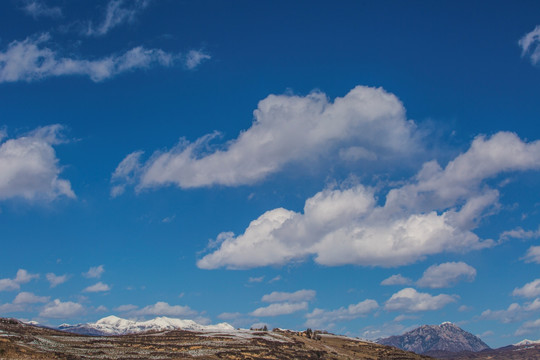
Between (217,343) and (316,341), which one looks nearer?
(217,343)

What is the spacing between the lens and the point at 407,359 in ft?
440

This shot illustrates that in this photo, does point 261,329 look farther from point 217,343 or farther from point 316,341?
point 217,343

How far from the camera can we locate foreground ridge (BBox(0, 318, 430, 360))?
254 ft

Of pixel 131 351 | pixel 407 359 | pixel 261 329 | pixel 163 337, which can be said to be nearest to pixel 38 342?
pixel 131 351

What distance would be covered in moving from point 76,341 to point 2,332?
14.8 m

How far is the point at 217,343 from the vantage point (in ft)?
359

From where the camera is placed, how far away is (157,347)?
97438mm

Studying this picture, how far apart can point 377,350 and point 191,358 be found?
278 feet

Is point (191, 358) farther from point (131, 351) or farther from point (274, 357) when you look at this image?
point (274, 357)

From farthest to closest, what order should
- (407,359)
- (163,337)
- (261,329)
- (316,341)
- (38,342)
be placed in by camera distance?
1. (261,329)
2. (316,341)
3. (407,359)
4. (163,337)
5. (38,342)

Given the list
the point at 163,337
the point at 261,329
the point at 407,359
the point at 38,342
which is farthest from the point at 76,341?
the point at 407,359

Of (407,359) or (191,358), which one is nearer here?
(191,358)

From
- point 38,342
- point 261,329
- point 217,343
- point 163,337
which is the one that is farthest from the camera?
point 261,329

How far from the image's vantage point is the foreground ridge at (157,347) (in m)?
77.5
